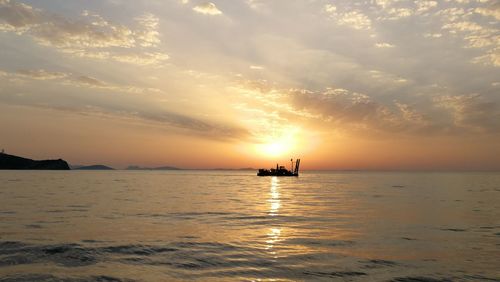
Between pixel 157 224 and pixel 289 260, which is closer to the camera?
pixel 289 260

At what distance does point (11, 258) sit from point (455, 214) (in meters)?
36.5

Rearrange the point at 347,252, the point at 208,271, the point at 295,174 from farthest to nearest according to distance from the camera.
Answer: the point at 295,174, the point at 347,252, the point at 208,271

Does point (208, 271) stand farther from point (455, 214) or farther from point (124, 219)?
point (455, 214)

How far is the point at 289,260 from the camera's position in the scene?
51.7ft

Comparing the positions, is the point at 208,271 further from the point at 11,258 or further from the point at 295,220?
the point at 295,220

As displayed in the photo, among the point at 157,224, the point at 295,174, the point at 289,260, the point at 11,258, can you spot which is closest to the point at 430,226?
the point at 289,260

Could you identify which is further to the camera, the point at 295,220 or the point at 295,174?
the point at 295,174

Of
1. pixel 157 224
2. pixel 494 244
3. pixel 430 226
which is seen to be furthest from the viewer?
pixel 430 226

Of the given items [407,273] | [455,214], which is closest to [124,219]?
[407,273]

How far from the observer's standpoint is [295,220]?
30.0 m

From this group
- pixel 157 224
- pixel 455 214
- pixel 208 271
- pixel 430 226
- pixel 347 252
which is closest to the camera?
pixel 208 271

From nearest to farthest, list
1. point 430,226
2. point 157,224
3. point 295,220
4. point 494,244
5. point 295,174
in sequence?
point 494,244
point 157,224
point 430,226
point 295,220
point 295,174

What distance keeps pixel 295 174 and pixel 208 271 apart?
177 meters

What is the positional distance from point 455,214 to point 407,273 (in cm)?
2568
